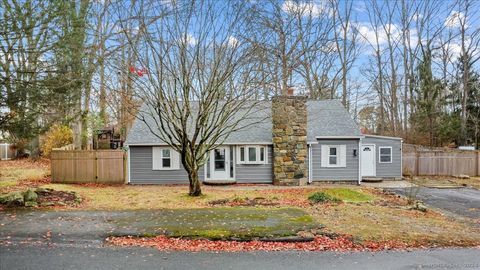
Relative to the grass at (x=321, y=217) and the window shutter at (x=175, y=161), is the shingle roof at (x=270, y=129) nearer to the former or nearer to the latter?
the window shutter at (x=175, y=161)

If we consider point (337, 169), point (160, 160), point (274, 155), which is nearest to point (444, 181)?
point (337, 169)

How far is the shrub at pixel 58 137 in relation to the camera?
24031 mm

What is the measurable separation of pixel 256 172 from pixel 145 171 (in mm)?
5527

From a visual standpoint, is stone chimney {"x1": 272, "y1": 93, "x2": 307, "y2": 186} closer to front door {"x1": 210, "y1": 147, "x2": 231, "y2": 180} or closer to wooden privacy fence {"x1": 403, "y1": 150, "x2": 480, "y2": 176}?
front door {"x1": 210, "y1": 147, "x2": 231, "y2": 180}

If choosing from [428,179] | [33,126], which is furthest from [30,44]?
[428,179]

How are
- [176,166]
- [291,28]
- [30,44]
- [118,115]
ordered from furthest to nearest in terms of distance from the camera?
[118,115], [176,166], [291,28], [30,44]

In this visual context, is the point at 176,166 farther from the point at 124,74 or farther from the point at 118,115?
the point at 118,115

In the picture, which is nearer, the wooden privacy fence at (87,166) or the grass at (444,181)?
the wooden privacy fence at (87,166)

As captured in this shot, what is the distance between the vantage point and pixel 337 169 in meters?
18.6

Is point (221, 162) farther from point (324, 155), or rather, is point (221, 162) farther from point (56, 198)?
point (56, 198)

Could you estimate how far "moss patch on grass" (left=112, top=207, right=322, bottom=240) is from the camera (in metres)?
7.38

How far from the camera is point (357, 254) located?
6379mm

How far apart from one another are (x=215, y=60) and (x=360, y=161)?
10.2 metres

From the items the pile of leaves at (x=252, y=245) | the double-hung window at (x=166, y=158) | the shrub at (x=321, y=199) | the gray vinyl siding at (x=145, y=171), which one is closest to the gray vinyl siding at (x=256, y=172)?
the gray vinyl siding at (x=145, y=171)
